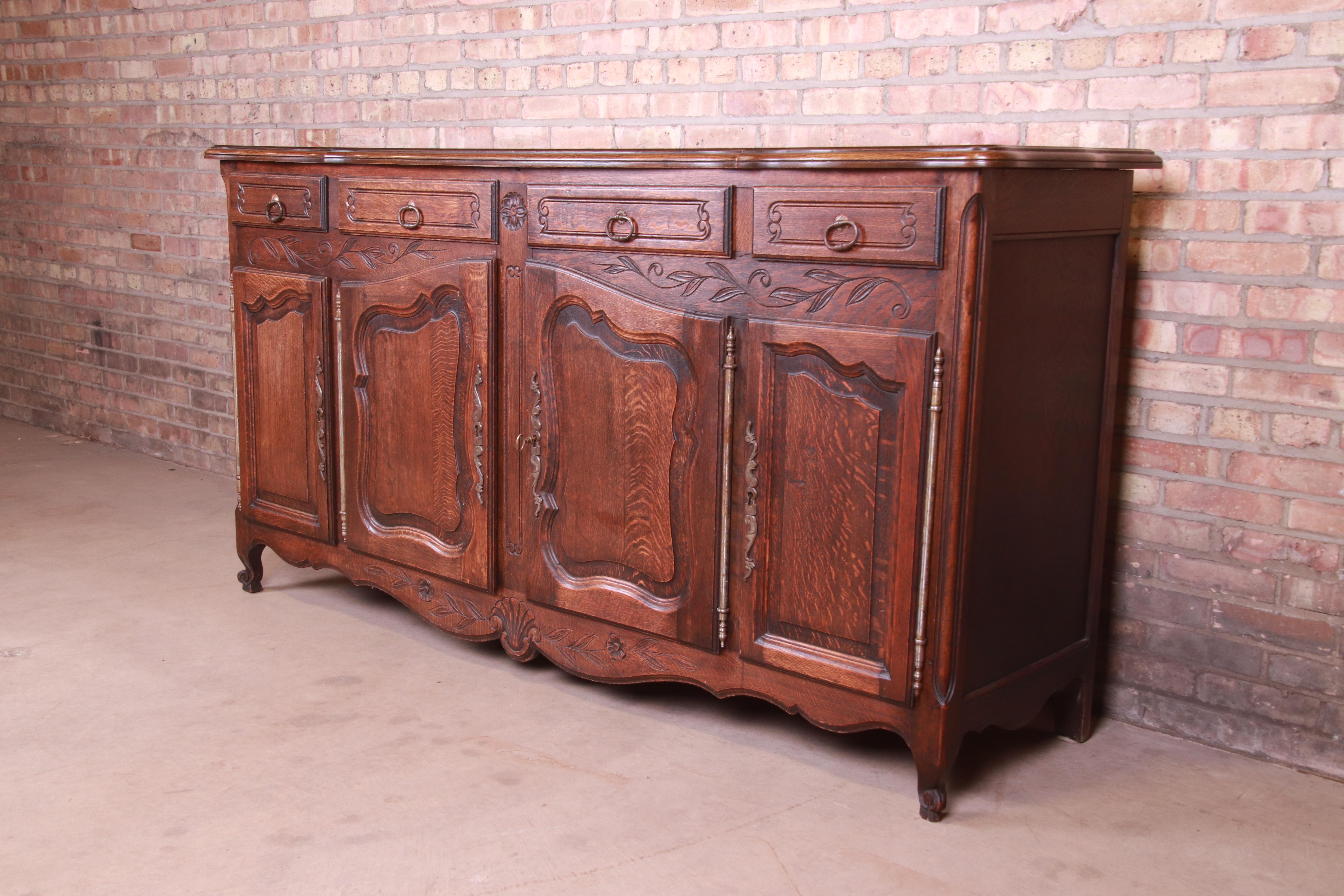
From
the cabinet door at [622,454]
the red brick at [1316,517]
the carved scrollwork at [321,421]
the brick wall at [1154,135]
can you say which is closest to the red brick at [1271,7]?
the brick wall at [1154,135]

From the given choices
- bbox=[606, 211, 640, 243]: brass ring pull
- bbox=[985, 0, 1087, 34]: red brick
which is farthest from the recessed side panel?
bbox=[606, 211, 640, 243]: brass ring pull

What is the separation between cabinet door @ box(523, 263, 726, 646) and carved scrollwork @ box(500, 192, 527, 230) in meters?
0.10

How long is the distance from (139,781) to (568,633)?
2.92 ft

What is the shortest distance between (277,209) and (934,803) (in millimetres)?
2107

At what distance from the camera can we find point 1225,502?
8.21 feet

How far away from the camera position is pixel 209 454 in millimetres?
4816

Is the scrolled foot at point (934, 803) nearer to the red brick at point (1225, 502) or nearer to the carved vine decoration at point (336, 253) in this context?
the red brick at point (1225, 502)

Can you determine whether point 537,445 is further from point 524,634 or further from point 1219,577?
point 1219,577

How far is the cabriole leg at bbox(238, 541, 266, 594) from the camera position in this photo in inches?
134

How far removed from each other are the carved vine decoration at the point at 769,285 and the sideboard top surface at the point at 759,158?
19 cm

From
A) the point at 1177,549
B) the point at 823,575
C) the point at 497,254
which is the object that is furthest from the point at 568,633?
the point at 1177,549

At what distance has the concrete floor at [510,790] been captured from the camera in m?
2.02

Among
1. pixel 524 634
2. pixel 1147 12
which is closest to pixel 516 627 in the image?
pixel 524 634

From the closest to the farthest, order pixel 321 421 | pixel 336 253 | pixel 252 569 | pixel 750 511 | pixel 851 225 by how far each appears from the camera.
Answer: pixel 851 225
pixel 750 511
pixel 336 253
pixel 321 421
pixel 252 569
